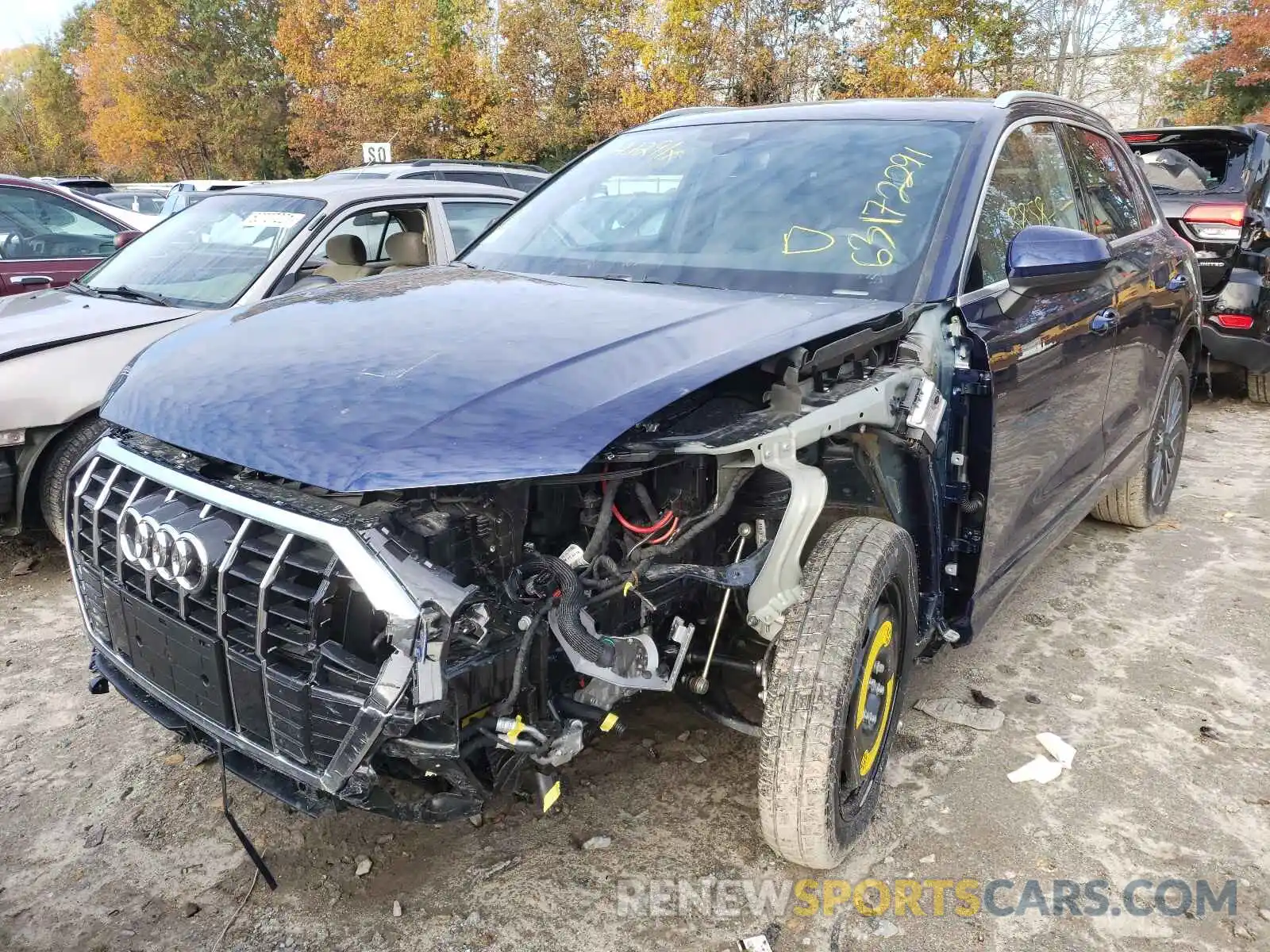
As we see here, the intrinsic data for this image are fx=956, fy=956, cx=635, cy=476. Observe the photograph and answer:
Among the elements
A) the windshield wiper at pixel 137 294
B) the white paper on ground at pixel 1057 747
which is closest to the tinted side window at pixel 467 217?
the windshield wiper at pixel 137 294

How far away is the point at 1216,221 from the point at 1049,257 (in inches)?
201

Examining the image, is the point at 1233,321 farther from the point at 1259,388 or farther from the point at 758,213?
the point at 758,213

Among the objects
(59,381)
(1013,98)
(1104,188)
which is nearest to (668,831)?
(1013,98)

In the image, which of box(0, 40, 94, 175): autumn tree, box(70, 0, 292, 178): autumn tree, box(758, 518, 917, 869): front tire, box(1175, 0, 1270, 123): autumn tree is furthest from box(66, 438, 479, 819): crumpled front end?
box(0, 40, 94, 175): autumn tree

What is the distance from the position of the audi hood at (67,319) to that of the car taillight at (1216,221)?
6588 mm

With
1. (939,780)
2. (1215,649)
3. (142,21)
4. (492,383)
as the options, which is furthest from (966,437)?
(142,21)

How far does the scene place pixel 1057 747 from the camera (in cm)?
297

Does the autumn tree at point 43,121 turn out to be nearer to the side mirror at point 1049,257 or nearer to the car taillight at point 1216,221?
the car taillight at point 1216,221

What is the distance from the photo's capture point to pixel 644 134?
3.72m

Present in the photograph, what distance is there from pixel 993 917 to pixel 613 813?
0.99m

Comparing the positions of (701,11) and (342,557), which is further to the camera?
(701,11)

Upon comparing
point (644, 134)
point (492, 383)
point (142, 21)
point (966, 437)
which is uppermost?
point (142, 21)

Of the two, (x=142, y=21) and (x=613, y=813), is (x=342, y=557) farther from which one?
(x=142, y=21)

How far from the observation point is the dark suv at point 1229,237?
6711 millimetres
